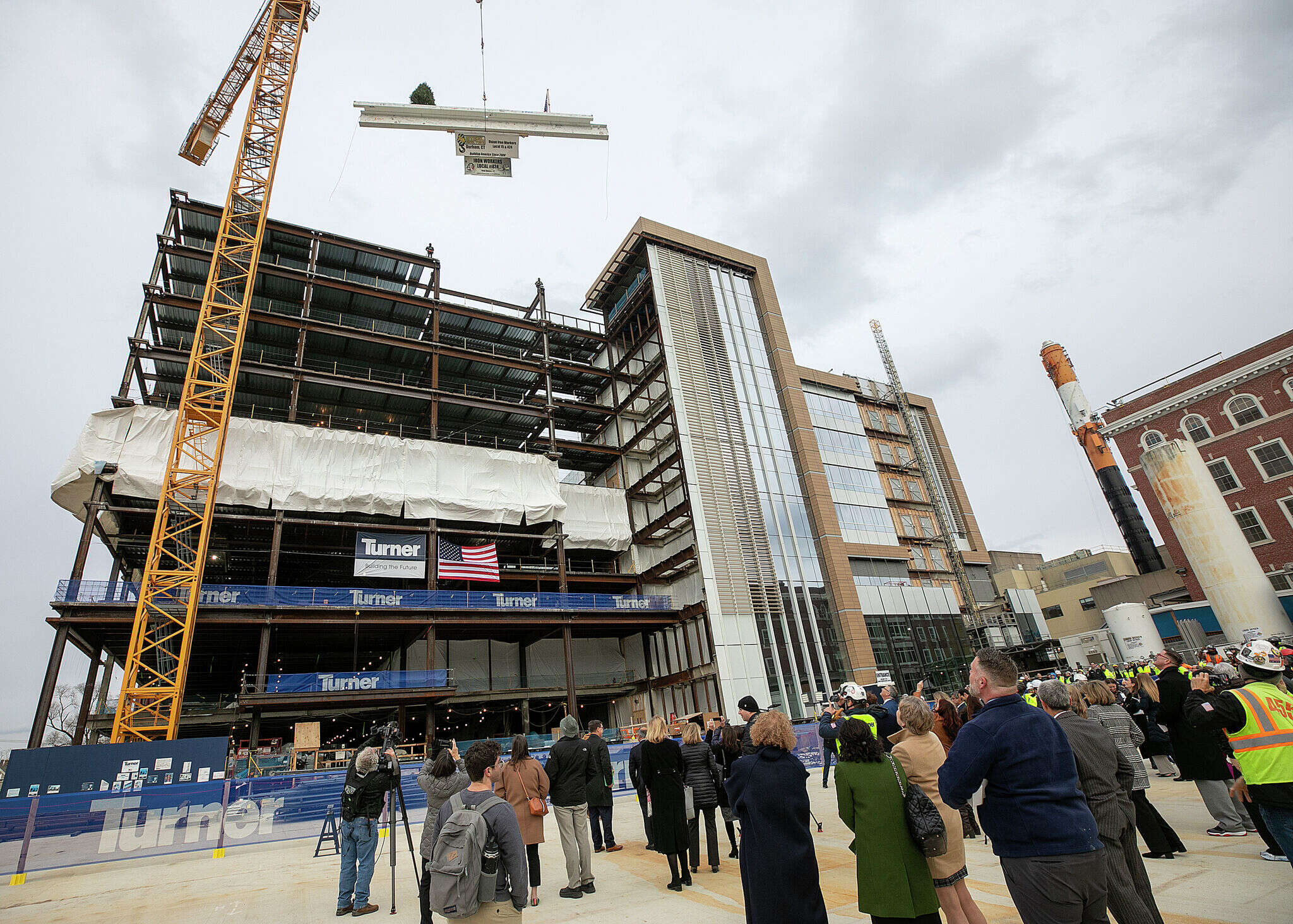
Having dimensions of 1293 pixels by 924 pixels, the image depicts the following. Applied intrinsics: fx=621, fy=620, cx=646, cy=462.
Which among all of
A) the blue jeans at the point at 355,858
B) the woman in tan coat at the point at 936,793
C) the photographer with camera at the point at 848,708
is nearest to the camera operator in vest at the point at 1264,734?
the woman in tan coat at the point at 936,793

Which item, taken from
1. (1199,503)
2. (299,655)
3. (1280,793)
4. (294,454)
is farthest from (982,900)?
(299,655)

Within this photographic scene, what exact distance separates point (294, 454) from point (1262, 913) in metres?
35.8

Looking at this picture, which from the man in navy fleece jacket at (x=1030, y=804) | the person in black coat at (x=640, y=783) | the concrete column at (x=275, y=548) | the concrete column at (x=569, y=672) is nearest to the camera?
the man in navy fleece jacket at (x=1030, y=804)

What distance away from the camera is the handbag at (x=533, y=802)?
7191 millimetres

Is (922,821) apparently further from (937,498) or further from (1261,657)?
(937,498)

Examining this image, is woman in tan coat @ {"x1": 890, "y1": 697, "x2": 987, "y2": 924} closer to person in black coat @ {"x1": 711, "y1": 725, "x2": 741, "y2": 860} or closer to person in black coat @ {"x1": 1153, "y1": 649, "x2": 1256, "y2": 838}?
person in black coat @ {"x1": 711, "y1": 725, "x2": 741, "y2": 860}

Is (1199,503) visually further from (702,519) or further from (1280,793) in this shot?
(1280,793)

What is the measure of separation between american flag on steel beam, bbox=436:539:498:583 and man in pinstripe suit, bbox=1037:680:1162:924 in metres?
30.0

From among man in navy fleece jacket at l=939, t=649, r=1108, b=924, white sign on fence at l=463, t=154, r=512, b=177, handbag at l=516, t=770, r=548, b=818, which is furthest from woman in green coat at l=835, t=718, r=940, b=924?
white sign on fence at l=463, t=154, r=512, b=177

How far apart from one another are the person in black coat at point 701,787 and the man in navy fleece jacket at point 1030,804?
491cm

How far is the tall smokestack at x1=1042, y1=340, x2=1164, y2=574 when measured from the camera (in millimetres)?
52188

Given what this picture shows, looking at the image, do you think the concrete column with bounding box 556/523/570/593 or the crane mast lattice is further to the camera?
the crane mast lattice

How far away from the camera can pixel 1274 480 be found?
119 ft

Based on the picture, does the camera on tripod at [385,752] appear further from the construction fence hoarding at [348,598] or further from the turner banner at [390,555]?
the turner banner at [390,555]
